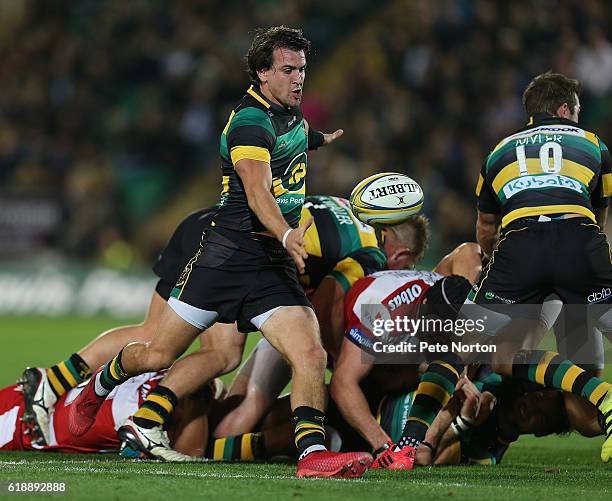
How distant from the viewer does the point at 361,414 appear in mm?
5488

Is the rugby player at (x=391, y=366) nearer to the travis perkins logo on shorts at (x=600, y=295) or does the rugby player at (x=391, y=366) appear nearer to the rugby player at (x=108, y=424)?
the travis perkins logo on shorts at (x=600, y=295)

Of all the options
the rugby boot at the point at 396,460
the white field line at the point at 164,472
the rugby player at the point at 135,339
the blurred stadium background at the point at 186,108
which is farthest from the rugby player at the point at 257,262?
the blurred stadium background at the point at 186,108

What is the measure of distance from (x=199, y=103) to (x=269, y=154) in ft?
36.9

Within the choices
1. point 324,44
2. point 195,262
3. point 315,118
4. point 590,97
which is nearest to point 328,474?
point 195,262

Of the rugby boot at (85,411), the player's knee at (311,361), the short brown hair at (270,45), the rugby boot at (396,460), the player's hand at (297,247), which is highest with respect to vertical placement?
the short brown hair at (270,45)

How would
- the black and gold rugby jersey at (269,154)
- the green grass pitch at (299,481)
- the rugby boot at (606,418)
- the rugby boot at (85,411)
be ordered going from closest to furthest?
the green grass pitch at (299,481) → the rugby boot at (606,418) → the black and gold rugby jersey at (269,154) → the rugby boot at (85,411)

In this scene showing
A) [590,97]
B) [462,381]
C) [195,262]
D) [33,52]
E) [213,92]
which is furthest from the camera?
[33,52]

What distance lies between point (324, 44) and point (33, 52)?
16.1ft

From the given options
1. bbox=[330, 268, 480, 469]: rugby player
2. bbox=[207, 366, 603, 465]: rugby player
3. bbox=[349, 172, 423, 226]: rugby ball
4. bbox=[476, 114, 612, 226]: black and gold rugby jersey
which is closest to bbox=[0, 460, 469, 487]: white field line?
bbox=[330, 268, 480, 469]: rugby player

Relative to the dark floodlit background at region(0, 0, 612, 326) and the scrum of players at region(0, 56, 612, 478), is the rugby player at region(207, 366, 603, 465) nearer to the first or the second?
the scrum of players at region(0, 56, 612, 478)

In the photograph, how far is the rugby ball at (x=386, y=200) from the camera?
6.03 metres

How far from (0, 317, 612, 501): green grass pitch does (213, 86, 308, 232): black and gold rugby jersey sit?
1221mm

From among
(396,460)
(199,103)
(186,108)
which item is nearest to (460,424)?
(396,460)

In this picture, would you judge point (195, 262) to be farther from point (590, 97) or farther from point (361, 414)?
point (590, 97)
